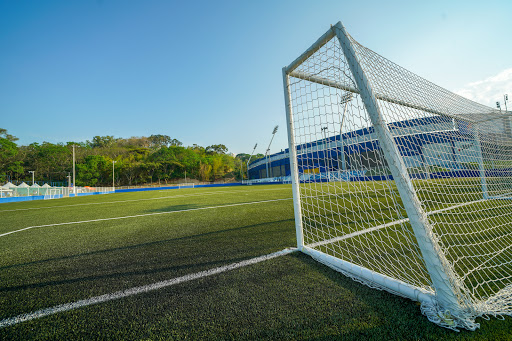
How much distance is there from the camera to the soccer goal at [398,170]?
4.26 ft

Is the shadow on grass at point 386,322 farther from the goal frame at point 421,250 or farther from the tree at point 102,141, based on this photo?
the tree at point 102,141

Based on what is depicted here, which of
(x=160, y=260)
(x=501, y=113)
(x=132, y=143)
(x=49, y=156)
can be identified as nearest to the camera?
(x=160, y=260)

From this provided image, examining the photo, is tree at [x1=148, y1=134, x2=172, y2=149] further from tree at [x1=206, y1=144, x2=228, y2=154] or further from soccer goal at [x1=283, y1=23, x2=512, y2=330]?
soccer goal at [x1=283, y1=23, x2=512, y2=330]

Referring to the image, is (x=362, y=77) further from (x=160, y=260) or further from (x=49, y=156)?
(x=49, y=156)

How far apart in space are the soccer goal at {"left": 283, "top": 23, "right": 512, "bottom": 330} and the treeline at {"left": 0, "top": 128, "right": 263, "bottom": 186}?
127ft

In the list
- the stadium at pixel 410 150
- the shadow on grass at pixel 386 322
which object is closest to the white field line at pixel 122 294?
the shadow on grass at pixel 386 322

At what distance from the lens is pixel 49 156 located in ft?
139

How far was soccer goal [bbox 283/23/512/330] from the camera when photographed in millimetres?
1300

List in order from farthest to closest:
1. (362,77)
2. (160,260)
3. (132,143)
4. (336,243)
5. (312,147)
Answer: (132,143) → (312,147) → (336,243) → (160,260) → (362,77)

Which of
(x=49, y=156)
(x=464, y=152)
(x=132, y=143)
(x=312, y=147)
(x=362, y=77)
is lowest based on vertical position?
(x=464, y=152)

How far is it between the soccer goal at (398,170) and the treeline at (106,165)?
38.6m

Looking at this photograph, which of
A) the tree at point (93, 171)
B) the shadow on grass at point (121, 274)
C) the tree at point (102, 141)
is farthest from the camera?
the tree at point (102, 141)

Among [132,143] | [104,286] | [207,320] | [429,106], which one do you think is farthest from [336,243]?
[132,143]

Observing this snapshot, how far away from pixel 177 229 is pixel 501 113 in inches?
260
